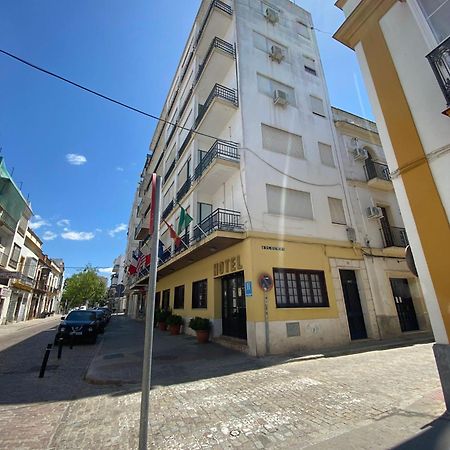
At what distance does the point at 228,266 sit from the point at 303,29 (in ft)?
57.8

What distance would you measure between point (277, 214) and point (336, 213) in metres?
3.95

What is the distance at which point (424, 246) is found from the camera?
4449mm

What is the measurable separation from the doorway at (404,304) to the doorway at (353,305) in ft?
7.97

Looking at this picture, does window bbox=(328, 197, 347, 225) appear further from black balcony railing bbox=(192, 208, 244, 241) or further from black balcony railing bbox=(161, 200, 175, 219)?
black balcony railing bbox=(161, 200, 175, 219)

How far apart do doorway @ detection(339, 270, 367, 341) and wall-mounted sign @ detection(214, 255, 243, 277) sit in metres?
5.17

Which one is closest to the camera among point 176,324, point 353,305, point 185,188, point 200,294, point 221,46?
point 353,305

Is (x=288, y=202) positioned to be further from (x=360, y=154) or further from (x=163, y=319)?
(x=163, y=319)

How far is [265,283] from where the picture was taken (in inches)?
376

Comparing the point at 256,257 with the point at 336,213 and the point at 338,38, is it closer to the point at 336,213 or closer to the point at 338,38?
the point at 336,213

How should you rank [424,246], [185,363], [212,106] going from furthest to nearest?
[212,106] → [185,363] → [424,246]

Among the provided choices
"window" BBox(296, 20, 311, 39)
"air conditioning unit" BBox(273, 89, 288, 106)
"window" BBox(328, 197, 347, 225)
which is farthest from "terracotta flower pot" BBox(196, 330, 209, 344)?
"window" BBox(296, 20, 311, 39)

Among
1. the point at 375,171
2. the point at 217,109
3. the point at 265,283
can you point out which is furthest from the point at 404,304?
the point at 217,109

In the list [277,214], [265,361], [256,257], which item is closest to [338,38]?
[277,214]

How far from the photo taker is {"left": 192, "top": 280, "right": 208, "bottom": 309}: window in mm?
13539
